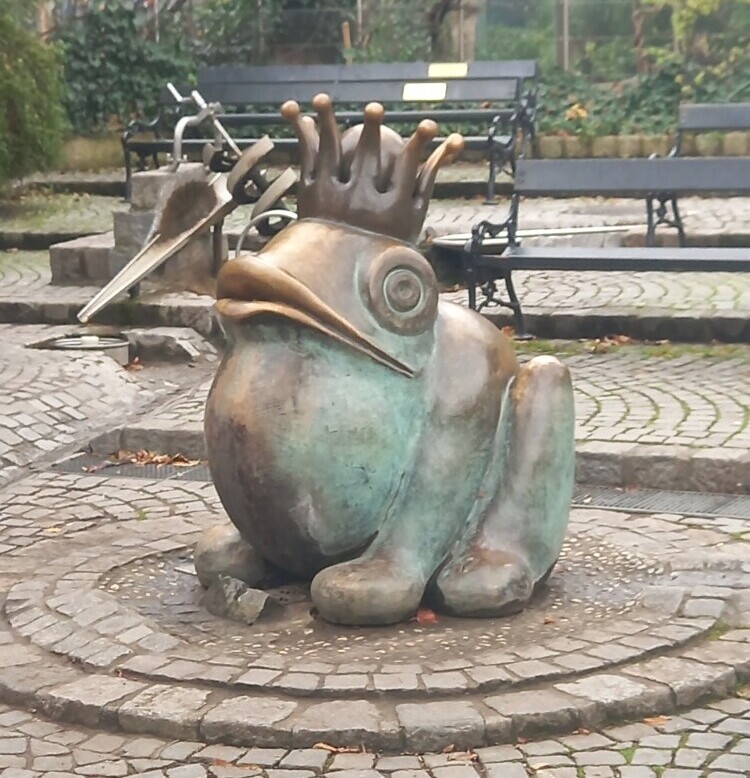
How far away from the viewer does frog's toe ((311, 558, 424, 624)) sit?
4445mm

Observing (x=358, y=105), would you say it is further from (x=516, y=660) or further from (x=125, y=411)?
(x=516, y=660)

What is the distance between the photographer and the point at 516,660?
4.27 metres

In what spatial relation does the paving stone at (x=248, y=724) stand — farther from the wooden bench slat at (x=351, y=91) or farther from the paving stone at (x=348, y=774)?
the wooden bench slat at (x=351, y=91)

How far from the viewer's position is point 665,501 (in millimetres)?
6371

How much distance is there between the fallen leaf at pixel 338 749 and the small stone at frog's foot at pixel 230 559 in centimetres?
98

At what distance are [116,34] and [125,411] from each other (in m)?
11.1

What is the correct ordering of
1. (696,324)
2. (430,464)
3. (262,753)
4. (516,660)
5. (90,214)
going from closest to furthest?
(262,753) < (516,660) < (430,464) < (696,324) < (90,214)

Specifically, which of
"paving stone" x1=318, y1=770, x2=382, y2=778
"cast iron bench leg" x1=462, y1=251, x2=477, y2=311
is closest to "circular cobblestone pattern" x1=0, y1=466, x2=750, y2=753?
"paving stone" x1=318, y1=770, x2=382, y2=778

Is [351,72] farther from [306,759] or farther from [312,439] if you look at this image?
[306,759]

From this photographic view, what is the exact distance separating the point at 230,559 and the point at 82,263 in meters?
7.14

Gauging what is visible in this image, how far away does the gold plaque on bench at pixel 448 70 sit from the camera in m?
15.8

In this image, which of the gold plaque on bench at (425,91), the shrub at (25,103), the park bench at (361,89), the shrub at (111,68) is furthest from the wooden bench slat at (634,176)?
the shrub at (111,68)

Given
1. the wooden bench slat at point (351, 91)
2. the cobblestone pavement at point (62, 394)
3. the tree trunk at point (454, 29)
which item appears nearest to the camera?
the cobblestone pavement at point (62, 394)

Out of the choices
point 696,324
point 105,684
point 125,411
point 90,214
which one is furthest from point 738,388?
point 90,214
